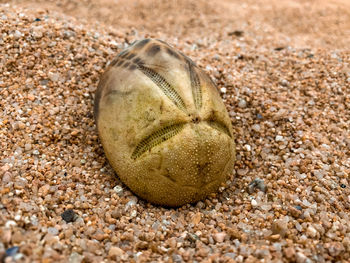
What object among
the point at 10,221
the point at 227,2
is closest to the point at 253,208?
the point at 10,221

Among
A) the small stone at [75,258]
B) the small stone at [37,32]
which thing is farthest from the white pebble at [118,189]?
the small stone at [37,32]

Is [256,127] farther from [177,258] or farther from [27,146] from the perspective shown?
[27,146]

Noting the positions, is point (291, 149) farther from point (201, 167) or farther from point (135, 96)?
point (135, 96)

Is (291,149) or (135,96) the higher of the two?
(135,96)

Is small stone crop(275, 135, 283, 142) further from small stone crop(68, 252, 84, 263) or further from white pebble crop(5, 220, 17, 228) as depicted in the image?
white pebble crop(5, 220, 17, 228)

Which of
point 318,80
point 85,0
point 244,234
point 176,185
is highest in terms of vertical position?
point 85,0

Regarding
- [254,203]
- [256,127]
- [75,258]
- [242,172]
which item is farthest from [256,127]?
[75,258]

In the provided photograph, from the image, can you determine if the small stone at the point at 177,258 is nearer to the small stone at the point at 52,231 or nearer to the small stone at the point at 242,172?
A: the small stone at the point at 52,231

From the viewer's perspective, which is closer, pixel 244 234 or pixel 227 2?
pixel 244 234
